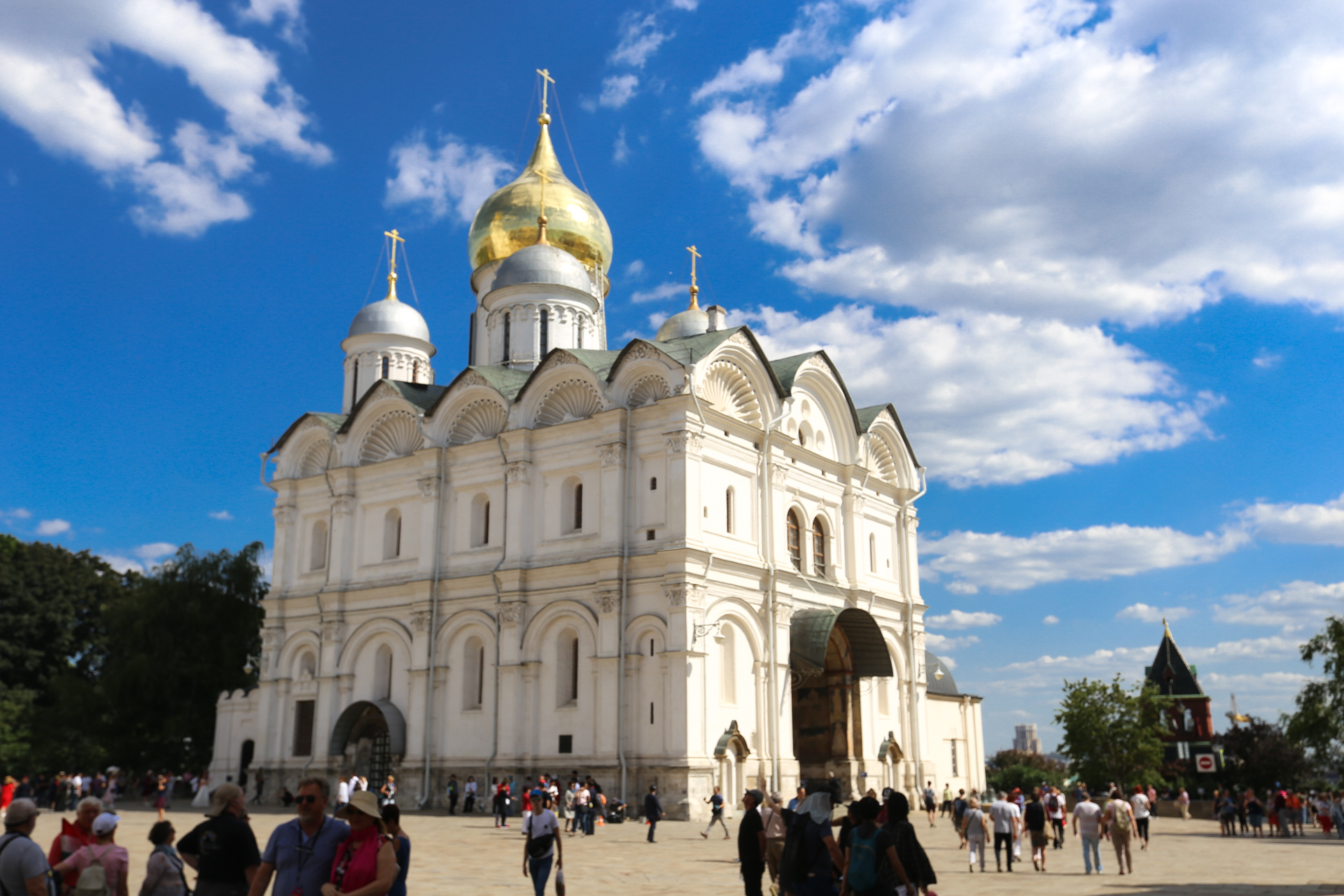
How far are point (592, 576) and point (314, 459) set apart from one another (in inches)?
474

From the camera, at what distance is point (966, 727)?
39.9 m

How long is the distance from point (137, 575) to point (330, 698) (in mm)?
20380

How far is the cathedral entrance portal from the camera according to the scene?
28.1 meters

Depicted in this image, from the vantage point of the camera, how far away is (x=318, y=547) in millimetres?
33812

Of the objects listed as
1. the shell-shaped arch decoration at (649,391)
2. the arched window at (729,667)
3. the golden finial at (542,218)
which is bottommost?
the arched window at (729,667)

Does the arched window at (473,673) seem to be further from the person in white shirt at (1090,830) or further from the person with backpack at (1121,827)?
the person with backpack at (1121,827)

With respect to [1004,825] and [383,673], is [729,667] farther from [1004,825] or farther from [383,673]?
[1004,825]

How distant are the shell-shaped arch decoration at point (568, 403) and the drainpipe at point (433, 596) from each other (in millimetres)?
3198

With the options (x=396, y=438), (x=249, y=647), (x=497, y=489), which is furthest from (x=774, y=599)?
(x=249, y=647)

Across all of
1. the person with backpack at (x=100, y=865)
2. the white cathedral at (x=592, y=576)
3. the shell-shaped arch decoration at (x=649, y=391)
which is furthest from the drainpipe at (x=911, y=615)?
the person with backpack at (x=100, y=865)

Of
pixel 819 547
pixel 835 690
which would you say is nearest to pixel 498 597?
pixel 819 547

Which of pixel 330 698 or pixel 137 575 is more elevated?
pixel 137 575

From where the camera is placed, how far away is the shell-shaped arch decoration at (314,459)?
112 ft

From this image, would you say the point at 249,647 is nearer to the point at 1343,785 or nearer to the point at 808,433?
the point at 808,433
